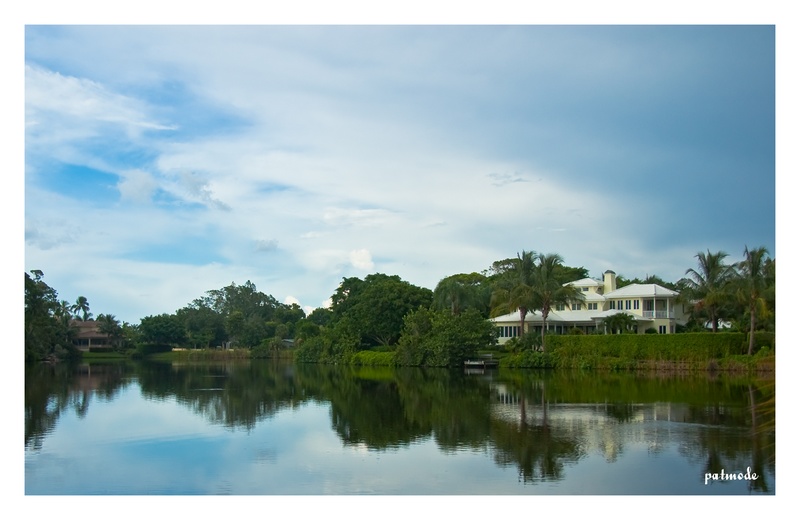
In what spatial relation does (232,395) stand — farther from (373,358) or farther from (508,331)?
(373,358)

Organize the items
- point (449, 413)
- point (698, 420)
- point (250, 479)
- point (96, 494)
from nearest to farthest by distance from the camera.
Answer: point (96, 494)
point (250, 479)
point (698, 420)
point (449, 413)

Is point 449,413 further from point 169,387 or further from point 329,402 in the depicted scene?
point 169,387

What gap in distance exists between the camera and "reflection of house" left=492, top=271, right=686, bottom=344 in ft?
174

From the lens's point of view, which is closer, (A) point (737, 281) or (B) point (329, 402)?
(B) point (329, 402)

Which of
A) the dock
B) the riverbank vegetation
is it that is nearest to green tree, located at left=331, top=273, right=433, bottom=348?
the riverbank vegetation

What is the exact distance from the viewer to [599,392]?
3078 centimetres

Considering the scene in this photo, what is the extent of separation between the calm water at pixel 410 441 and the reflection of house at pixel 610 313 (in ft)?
67.8

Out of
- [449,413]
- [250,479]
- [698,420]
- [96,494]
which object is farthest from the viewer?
[449,413]

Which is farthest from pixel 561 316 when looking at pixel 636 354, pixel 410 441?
pixel 410 441

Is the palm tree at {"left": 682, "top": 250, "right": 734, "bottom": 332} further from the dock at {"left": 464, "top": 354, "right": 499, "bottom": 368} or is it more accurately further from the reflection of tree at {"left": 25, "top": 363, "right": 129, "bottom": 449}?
the reflection of tree at {"left": 25, "top": 363, "right": 129, "bottom": 449}

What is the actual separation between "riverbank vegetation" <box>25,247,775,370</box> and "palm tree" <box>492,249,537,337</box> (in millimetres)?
81

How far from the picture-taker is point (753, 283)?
39.5 metres
